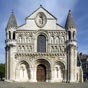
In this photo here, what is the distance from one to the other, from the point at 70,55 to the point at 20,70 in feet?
26.1

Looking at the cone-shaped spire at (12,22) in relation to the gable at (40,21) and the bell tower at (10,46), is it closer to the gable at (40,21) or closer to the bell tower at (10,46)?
the bell tower at (10,46)

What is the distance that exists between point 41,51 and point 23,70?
4.01 m

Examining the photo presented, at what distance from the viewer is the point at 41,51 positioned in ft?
170

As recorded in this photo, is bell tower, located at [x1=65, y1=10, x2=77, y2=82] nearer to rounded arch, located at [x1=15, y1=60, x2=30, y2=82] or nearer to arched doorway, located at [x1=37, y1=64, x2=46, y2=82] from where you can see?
arched doorway, located at [x1=37, y1=64, x2=46, y2=82]

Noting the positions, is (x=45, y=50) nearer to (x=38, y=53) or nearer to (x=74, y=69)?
(x=38, y=53)

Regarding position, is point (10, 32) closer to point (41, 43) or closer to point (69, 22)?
point (41, 43)

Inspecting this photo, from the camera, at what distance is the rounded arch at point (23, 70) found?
51.2 metres

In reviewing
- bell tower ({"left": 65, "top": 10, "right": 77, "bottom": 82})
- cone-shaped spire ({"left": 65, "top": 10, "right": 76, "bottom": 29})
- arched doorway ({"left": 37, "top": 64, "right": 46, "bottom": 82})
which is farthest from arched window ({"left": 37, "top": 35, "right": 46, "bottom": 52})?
cone-shaped spire ({"left": 65, "top": 10, "right": 76, "bottom": 29})

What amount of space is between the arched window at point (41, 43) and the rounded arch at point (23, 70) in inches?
121

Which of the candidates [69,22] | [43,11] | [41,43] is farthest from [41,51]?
[43,11]

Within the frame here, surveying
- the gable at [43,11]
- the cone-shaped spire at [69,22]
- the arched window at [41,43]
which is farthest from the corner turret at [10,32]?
the cone-shaped spire at [69,22]

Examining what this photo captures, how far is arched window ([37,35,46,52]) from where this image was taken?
52.0 m

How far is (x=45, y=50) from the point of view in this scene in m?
52.0

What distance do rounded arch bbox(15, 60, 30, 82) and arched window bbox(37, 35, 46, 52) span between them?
3.08 meters
